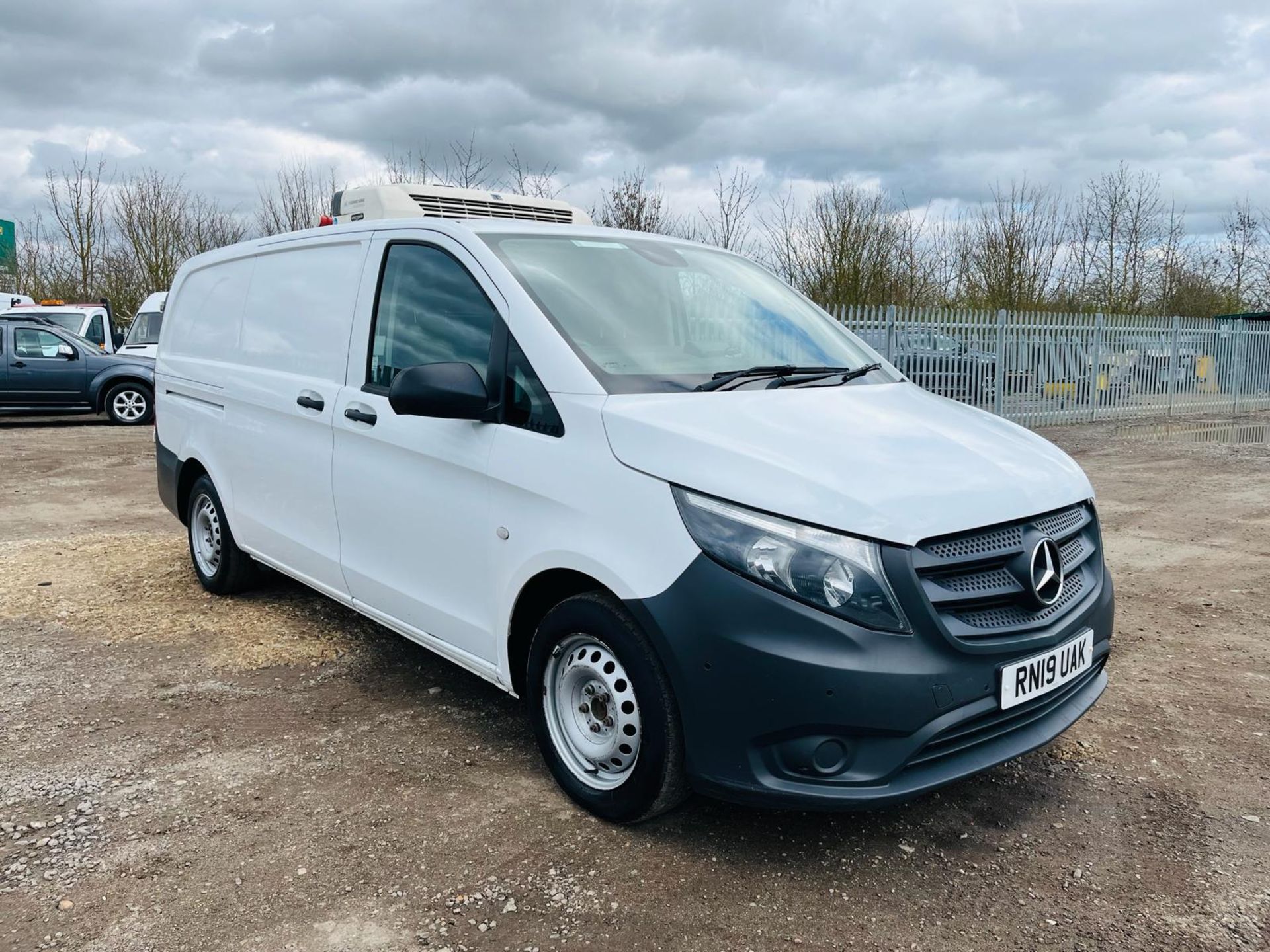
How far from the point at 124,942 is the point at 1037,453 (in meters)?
3.07

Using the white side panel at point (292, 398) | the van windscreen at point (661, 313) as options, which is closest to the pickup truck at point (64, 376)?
the white side panel at point (292, 398)

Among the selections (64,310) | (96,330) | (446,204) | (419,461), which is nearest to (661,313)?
(419,461)

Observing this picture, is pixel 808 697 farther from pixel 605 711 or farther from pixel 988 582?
pixel 605 711

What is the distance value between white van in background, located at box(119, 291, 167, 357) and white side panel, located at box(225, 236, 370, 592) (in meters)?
14.3

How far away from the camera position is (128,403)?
16625 millimetres

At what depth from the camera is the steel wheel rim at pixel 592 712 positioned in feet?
9.61

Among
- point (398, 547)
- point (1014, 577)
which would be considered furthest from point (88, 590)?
point (1014, 577)

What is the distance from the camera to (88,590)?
5793 mm

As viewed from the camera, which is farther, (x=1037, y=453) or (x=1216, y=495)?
(x=1216, y=495)

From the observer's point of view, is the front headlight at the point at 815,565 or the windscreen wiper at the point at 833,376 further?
the windscreen wiper at the point at 833,376

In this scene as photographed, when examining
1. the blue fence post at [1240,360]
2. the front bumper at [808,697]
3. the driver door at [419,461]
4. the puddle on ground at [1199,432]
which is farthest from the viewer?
the blue fence post at [1240,360]

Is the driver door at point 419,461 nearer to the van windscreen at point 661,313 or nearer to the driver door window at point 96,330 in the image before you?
the van windscreen at point 661,313

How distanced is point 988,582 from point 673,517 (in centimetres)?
91

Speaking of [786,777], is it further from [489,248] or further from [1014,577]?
[489,248]
